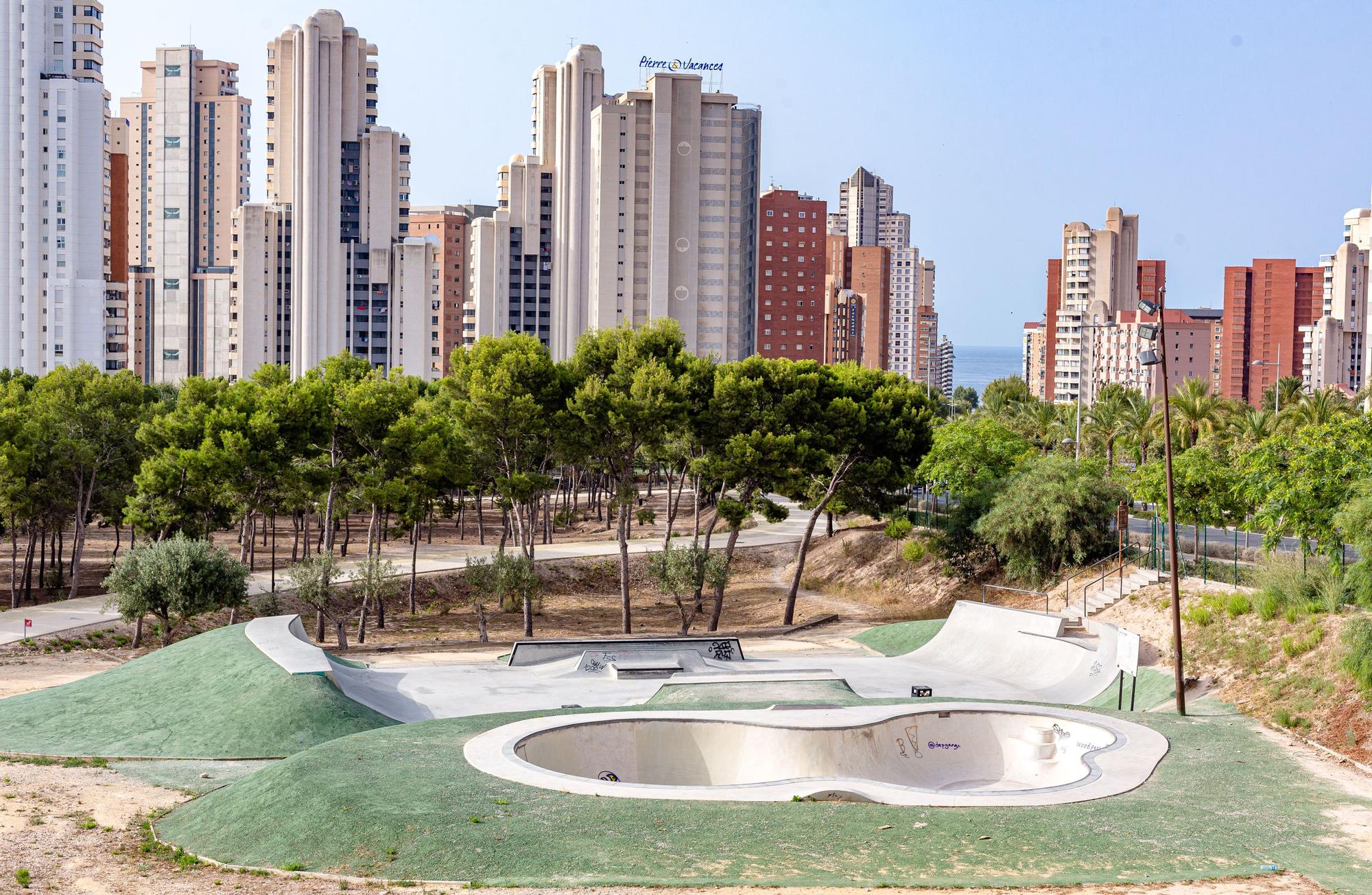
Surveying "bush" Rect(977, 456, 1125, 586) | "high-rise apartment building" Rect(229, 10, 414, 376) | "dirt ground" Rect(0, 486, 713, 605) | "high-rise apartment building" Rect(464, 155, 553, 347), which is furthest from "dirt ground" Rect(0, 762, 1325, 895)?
"high-rise apartment building" Rect(464, 155, 553, 347)

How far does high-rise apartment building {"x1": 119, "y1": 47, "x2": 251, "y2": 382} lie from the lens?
13312 cm

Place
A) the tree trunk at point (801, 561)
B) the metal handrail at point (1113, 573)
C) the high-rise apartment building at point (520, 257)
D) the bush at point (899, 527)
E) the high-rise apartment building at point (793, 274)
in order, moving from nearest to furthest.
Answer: the metal handrail at point (1113, 573) < the tree trunk at point (801, 561) < the bush at point (899, 527) < the high-rise apartment building at point (520, 257) < the high-rise apartment building at point (793, 274)

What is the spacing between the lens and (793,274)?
148m

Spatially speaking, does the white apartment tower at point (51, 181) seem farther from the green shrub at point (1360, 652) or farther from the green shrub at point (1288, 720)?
the green shrub at point (1360, 652)

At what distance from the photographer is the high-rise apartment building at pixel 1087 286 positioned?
151250mm

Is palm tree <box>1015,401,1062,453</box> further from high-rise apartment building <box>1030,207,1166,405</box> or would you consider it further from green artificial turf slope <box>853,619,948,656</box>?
high-rise apartment building <box>1030,207,1166,405</box>

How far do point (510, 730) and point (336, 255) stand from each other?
3628 inches

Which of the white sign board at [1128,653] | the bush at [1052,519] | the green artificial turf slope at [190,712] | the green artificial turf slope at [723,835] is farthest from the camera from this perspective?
the bush at [1052,519]

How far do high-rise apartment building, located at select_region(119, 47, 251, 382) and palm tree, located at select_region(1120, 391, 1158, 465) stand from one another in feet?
258

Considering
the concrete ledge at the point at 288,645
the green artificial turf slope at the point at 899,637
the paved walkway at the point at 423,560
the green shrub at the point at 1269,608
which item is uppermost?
the green shrub at the point at 1269,608

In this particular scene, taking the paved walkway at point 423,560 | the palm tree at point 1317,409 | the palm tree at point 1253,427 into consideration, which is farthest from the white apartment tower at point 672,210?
the palm tree at point 1317,409

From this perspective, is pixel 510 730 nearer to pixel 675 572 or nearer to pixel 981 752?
pixel 981 752

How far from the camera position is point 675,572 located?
4381 centimetres

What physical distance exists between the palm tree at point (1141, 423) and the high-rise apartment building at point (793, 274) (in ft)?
282
